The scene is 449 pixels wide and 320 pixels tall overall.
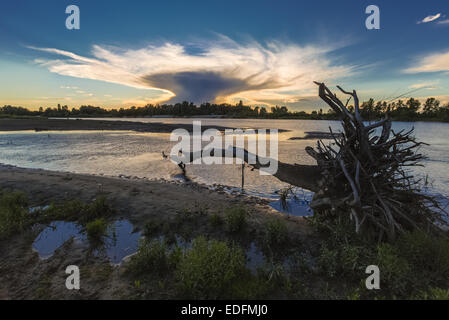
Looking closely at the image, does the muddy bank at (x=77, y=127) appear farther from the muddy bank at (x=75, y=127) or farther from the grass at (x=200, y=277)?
the grass at (x=200, y=277)

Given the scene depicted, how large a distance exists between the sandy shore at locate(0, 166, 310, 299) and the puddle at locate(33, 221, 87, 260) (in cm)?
22

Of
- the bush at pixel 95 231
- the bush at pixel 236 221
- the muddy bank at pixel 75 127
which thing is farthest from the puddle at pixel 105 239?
the muddy bank at pixel 75 127

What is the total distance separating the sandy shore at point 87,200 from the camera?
16.5ft

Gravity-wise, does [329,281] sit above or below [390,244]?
below

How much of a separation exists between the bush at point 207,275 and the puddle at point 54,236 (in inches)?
187

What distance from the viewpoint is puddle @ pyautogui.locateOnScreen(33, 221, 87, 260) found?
21.8 ft

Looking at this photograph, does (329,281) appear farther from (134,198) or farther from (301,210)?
(134,198)

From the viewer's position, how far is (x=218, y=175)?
19000 mm

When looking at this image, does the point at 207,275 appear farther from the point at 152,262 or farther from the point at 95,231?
the point at 95,231

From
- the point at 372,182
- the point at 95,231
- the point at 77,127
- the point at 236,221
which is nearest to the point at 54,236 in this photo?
the point at 95,231

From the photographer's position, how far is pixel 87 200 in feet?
35.3

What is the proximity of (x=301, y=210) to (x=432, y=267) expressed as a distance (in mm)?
Answer: 6386

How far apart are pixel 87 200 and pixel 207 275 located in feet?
30.0
